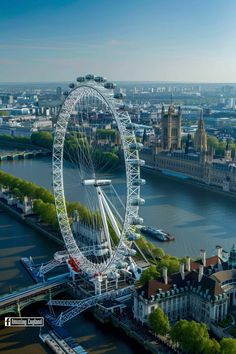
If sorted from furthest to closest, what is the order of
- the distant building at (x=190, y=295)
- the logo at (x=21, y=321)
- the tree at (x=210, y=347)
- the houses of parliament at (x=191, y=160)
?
1. the houses of parliament at (x=191, y=160)
2. the logo at (x=21, y=321)
3. the distant building at (x=190, y=295)
4. the tree at (x=210, y=347)

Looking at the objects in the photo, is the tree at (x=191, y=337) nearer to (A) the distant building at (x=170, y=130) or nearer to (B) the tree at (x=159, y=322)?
(B) the tree at (x=159, y=322)

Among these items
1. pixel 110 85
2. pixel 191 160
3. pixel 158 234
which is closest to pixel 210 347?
pixel 110 85

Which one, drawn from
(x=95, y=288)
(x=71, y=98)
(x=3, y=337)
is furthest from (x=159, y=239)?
(x=3, y=337)

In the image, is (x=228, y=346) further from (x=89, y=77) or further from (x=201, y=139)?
(x=201, y=139)

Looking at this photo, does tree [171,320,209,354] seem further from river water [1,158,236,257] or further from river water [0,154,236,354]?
river water [1,158,236,257]

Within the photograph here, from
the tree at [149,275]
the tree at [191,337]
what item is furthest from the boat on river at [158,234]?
the tree at [191,337]

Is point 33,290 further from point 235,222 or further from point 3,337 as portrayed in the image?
point 235,222
